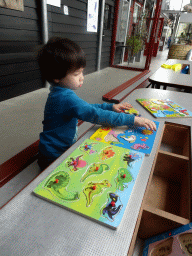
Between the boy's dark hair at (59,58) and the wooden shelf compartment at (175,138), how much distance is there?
2.03ft

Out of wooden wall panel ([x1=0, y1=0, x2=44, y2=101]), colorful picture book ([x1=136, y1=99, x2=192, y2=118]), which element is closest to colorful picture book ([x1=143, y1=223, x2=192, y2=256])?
colorful picture book ([x1=136, y1=99, x2=192, y2=118])

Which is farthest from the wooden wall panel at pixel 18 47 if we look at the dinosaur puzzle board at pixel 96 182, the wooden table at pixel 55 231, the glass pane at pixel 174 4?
the glass pane at pixel 174 4

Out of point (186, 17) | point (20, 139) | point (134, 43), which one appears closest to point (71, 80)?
point (20, 139)

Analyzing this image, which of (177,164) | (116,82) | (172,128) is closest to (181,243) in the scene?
(177,164)

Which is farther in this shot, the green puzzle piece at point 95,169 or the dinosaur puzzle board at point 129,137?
the dinosaur puzzle board at point 129,137

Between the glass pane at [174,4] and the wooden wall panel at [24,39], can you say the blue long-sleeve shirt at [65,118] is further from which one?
the glass pane at [174,4]

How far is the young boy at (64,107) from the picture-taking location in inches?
33.3

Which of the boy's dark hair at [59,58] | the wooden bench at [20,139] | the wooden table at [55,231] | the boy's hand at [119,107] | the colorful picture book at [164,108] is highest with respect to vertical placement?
the boy's dark hair at [59,58]

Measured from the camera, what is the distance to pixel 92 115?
33.5 inches

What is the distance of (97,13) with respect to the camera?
15.7 feet

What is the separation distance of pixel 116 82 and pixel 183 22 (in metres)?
7.37

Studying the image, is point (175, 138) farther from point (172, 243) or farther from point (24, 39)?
point (24, 39)

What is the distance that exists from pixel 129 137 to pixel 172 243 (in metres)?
0.46

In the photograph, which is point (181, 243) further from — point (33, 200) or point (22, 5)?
point (22, 5)
